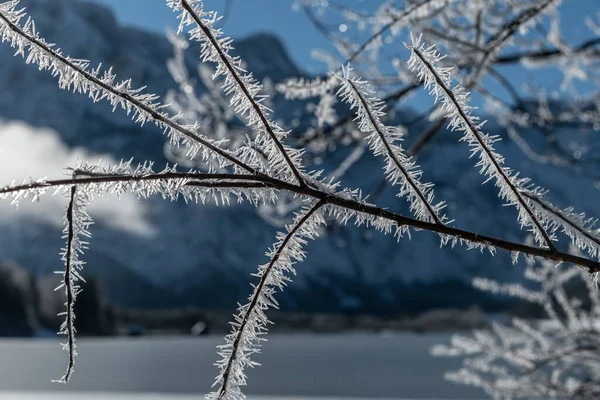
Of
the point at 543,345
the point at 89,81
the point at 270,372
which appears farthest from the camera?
the point at 270,372

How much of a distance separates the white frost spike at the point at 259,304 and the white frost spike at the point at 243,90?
0.04m

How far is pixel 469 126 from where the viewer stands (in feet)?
1.34

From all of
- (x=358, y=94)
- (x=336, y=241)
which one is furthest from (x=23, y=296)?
(x=358, y=94)

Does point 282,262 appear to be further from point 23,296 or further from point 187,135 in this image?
point 23,296

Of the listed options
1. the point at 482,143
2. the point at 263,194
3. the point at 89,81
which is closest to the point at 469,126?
the point at 482,143

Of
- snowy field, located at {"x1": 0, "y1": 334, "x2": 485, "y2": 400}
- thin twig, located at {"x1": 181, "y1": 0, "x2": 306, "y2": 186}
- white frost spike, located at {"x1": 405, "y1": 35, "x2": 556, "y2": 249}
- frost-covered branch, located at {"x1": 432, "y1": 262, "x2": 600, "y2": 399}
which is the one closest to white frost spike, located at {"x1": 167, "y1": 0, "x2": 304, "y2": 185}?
thin twig, located at {"x1": 181, "y1": 0, "x2": 306, "y2": 186}

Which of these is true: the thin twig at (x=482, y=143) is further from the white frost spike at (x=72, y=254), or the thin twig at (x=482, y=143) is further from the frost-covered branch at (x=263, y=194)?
the white frost spike at (x=72, y=254)

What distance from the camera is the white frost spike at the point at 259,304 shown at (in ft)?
1.40

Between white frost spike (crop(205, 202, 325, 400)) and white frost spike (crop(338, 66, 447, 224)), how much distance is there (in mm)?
62

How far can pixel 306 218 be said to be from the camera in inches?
16.8

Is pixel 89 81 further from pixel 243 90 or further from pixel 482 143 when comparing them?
pixel 482 143

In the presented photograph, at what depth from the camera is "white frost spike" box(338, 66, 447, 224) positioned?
41 cm

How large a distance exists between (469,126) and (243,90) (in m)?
0.16

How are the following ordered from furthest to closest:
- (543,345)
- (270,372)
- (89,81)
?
(270,372) < (543,345) < (89,81)
